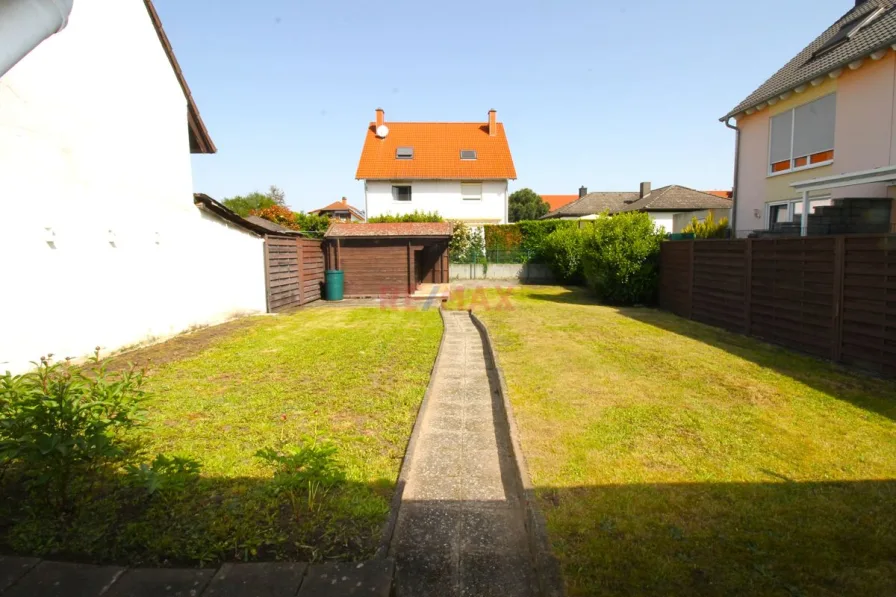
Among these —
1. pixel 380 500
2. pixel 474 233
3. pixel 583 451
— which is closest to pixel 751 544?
pixel 583 451

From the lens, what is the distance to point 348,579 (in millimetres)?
2619

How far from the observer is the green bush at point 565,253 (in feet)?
73.1

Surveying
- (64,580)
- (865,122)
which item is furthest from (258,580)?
(865,122)

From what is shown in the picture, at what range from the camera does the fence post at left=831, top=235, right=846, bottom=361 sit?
703 cm

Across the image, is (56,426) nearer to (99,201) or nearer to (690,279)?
(99,201)

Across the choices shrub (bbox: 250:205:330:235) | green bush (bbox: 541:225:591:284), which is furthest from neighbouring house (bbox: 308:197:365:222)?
green bush (bbox: 541:225:591:284)

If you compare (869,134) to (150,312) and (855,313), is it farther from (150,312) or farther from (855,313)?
(150,312)

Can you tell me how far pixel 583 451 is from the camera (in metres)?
4.33

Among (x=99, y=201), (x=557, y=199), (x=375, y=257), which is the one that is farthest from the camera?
(x=557, y=199)

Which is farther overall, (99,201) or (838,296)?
(99,201)

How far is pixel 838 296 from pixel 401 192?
28.1 meters

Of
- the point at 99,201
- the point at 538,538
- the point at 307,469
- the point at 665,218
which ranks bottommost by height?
the point at 538,538

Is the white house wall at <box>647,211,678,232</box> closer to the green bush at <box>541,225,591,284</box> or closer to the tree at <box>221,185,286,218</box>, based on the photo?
the green bush at <box>541,225,591,284</box>

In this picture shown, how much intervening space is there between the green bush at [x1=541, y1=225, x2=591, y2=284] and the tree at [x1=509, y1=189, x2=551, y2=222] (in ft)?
141
